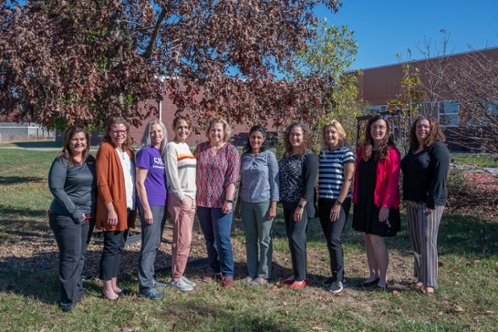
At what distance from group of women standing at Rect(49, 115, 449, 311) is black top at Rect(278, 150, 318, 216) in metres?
0.01

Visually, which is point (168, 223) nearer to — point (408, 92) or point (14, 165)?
point (408, 92)

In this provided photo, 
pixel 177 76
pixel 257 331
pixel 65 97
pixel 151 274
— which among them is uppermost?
pixel 177 76

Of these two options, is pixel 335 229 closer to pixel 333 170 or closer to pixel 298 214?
pixel 298 214

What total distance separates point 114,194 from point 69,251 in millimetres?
643

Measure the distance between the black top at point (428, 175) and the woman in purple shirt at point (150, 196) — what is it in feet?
8.00

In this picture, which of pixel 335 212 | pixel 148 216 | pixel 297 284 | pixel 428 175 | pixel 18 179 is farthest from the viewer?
pixel 18 179

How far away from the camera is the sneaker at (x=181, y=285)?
203 inches

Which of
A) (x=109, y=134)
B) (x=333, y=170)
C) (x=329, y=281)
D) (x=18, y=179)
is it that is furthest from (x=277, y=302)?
(x=18, y=179)

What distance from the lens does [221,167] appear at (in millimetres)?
5180

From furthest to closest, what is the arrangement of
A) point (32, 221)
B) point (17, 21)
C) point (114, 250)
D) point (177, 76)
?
point (32, 221), point (177, 76), point (17, 21), point (114, 250)

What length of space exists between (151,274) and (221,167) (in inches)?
49.7

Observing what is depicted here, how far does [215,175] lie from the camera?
17.0 feet

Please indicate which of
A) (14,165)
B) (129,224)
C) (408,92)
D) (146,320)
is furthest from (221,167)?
(14,165)

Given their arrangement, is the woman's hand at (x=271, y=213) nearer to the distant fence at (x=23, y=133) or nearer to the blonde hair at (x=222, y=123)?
the blonde hair at (x=222, y=123)
